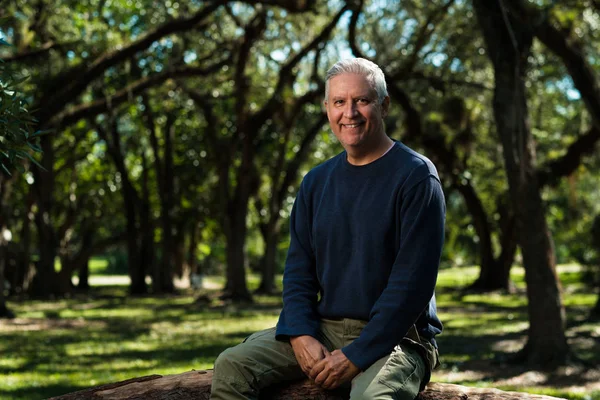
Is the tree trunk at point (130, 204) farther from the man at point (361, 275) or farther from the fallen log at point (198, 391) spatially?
the man at point (361, 275)

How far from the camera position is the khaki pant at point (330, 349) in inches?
130

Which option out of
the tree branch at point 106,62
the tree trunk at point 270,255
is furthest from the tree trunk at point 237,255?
the tree branch at point 106,62

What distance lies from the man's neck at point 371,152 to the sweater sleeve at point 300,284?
319mm

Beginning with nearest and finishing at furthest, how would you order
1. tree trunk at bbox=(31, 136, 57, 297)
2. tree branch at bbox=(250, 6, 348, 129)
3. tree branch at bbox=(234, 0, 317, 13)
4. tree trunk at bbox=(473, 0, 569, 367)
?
tree trunk at bbox=(473, 0, 569, 367)
tree branch at bbox=(234, 0, 317, 13)
tree branch at bbox=(250, 6, 348, 129)
tree trunk at bbox=(31, 136, 57, 297)

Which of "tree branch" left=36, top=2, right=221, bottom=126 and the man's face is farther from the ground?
"tree branch" left=36, top=2, right=221, bottom=126

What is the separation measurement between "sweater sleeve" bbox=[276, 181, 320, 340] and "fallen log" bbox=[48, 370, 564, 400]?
0.31m

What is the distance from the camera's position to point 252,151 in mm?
20469

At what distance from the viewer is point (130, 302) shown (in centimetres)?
2203

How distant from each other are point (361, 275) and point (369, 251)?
107 millimetres

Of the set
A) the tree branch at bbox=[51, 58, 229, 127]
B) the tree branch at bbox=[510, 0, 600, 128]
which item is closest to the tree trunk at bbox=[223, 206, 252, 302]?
the tree branch at bbox=[51, 58, 229, 127]

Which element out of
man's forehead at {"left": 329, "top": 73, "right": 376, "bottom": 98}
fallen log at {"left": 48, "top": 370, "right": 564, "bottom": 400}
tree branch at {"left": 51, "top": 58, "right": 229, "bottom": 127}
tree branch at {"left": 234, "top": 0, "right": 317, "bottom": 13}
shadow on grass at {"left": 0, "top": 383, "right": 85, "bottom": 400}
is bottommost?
Result: shadow on grass at {"left": 0, "top": 383, "right": 85, "bottom": 400}

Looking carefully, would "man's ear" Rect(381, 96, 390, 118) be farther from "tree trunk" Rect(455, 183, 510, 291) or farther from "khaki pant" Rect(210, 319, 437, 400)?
"tree trunk" Rect(455, 183, 510, 291)

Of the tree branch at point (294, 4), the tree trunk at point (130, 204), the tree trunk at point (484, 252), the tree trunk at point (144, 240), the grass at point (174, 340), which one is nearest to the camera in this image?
the grass at point (174, 340)

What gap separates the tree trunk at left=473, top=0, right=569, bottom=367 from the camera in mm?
9547
